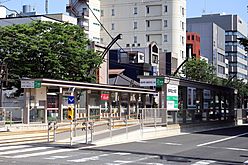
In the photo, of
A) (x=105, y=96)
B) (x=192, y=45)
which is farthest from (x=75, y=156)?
(x=192, y=45)

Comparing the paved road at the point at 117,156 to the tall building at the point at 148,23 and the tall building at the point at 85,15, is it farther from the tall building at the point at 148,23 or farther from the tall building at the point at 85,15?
the tall building at the point at 148,23

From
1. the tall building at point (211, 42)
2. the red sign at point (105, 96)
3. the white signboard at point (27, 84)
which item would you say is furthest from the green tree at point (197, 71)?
the white signboard at point (27, 84)

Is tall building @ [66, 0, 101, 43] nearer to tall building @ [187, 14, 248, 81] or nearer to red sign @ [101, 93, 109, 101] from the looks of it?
red sign @ [101, 93, 109, 101]

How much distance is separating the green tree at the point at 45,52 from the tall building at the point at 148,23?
48.7 metres

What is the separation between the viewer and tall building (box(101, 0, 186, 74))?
328 ft

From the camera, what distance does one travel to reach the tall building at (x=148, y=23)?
100 meters

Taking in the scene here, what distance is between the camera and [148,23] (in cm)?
10281

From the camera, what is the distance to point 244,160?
1936cm

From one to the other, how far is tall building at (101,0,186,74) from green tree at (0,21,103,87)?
4865cm

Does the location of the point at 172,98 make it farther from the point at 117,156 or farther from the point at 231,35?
the point at 231,35

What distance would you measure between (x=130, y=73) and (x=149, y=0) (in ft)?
78.8

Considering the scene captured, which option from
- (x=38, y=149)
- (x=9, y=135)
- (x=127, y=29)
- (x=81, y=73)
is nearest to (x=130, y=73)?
(x=127, y=29)

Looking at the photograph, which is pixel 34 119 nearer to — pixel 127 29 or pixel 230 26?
pixel 127 29

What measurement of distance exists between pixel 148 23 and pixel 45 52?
5660 centimetres
